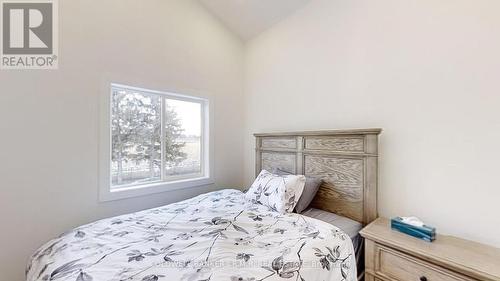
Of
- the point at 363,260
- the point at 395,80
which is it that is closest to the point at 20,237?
the point at 363,260

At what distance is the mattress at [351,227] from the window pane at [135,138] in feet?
5.68

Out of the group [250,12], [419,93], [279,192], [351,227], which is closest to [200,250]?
[279,192]

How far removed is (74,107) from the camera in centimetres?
192

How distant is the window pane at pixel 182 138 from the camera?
264 cm

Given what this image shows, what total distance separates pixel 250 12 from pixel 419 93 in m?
2.02

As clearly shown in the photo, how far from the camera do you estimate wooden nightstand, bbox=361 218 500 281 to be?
1169 millimetres

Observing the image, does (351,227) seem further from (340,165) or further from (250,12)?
(250,12)

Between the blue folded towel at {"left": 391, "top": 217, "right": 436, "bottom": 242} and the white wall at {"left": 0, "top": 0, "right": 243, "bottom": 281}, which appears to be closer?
the blue folded towel at {"left": 391, "top": 217, "right": 436, "bottom": 242}

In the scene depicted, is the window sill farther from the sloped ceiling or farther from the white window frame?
the sloped ceiling

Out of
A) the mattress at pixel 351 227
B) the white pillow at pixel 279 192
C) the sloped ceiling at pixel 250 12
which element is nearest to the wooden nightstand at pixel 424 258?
the mattress at pixel 351 227

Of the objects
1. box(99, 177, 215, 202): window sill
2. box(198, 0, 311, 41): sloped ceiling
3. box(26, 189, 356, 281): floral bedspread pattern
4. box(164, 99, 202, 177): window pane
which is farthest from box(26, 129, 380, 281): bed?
box(198, 0, 311, 41): sloped ceiling

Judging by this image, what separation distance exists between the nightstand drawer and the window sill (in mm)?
1981

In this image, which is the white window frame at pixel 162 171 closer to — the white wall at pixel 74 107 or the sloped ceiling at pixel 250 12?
the white wall at pixel 74 107

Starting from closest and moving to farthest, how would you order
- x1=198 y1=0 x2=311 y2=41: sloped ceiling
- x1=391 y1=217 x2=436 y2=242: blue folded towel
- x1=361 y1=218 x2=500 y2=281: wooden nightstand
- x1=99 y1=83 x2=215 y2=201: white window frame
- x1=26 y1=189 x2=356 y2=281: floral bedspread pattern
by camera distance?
x1=26 y1=189 x2=356 y2=281: floral bedspread pattern
x1=361 y1=218 x2=500 y2=281: wooden nightstand
x1=391 y1=217 x2=436 y2=242: blue folded towel
x1=99 y1=83 x2=215 y2=201: white window frame
x1=198 y1=0 x2=311 y2=41: sloped ceiling
